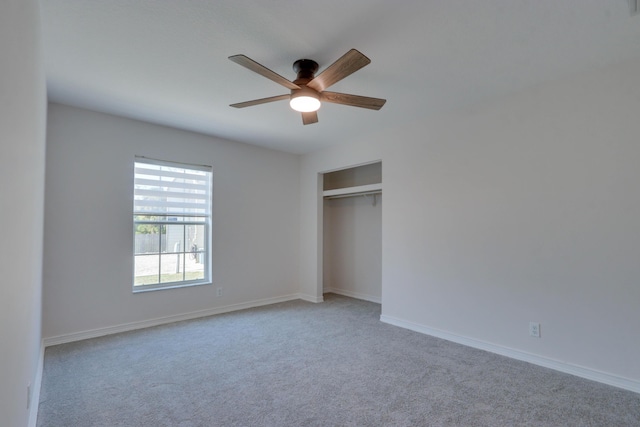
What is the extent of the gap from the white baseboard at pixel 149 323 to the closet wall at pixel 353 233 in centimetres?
114

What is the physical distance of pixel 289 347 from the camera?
3.36 m

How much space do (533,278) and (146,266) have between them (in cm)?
436

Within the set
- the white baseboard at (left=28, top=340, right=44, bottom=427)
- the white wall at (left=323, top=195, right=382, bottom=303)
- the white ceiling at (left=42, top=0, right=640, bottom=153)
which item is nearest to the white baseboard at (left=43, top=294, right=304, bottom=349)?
the white baseboard at (left=28, top=340, right=44, bottom=427)

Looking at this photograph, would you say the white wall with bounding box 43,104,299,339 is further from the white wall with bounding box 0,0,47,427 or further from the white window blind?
the white wall with bounding box 0,0,47,427

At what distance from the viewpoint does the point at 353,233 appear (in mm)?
5867

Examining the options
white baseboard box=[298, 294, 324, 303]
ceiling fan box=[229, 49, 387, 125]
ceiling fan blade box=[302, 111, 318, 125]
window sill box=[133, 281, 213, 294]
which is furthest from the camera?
white baseboard box=[298, 294, 324, 303]

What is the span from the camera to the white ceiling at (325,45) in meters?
2.03

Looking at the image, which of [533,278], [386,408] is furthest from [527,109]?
[386,408]

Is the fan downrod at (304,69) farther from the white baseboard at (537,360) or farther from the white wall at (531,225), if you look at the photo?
the white baseboard at (537,360)

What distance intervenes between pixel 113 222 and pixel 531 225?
4.51 metres

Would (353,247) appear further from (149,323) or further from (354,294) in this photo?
(149,323)

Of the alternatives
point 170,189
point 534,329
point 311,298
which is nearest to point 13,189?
point 170,189

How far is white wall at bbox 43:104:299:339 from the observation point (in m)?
3.51

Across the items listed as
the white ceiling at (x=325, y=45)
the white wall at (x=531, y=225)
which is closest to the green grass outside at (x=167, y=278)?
the white ceiling at (x=325, y=45)
